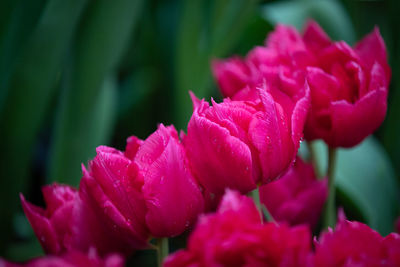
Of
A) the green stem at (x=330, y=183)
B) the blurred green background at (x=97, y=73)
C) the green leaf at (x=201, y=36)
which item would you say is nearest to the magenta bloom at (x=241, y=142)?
the green stem at (x=330, y=183)

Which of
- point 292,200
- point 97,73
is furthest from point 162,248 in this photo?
point 97,73

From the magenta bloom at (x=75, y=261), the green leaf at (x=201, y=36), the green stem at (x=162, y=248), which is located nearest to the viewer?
the magenta bloom at (x=75, y=261)

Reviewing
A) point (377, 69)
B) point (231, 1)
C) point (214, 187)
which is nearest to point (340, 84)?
point (377, 69)

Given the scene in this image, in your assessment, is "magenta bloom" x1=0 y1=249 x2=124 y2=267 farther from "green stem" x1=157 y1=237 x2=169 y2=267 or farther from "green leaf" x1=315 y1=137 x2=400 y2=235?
"green leaf" x1=315 y1=137 x2=400 y2=235

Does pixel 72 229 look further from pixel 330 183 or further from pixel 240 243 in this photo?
pixel 330 183

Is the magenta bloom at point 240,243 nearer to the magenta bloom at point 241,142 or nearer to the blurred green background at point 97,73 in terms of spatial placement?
the magenta bloom at point 241,142

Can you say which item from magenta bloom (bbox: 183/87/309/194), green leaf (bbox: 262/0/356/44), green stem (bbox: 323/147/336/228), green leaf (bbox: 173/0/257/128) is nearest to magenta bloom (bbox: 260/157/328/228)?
green stem (bbox: 323/147/336/228)

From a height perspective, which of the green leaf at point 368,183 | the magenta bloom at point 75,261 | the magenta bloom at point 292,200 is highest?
the magenta bloom at point 75,261
